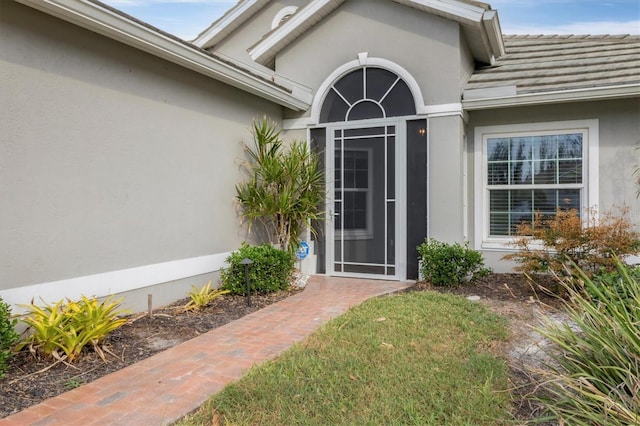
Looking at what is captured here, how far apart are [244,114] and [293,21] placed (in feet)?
7.66

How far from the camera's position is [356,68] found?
8.33m

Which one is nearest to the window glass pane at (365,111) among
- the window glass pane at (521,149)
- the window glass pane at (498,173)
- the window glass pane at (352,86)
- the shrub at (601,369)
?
the window glass pane at (352,86)

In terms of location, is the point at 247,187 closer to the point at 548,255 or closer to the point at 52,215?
the point at 52,215

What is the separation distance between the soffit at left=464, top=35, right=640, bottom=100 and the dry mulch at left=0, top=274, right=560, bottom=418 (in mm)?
3503

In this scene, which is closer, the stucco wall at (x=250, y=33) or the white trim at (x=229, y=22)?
the white trim at (x=229, y=22)

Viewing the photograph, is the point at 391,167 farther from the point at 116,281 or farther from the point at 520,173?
the point at 116,281

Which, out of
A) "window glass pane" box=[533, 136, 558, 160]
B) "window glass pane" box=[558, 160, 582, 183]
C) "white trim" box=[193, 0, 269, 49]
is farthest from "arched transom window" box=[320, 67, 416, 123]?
"white trim" box=[193, 0, 269, 49]

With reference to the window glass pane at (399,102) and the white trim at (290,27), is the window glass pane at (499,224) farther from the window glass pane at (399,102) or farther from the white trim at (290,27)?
the white trim at (290,27)

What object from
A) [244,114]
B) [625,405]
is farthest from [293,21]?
[625,405]

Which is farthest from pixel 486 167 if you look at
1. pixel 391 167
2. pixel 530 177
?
pixel 391 167

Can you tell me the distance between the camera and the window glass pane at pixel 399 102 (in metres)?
7.98

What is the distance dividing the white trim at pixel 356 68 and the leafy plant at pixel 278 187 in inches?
40.8

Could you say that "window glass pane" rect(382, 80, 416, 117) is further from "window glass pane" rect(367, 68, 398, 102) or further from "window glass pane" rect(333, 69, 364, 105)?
"window glass pane" rect(333, 69, 364, 105)

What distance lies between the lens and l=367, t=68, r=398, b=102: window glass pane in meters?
8.12
